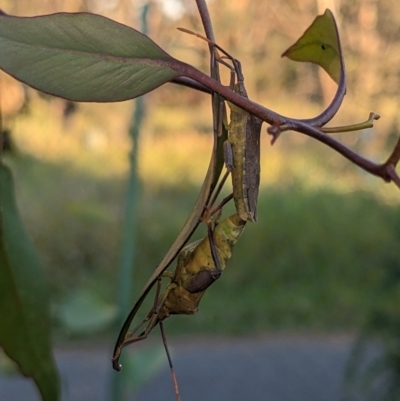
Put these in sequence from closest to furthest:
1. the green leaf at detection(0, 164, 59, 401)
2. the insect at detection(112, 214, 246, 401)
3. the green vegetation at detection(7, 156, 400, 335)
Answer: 1. the insect at detection(112, 214, 246, 401)
2. the green leaf at detection(0, 164, 59, 401)
3. the green vegetation at detection(7, 156, 400, 335)

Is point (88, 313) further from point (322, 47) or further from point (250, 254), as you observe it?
point (250, 254)

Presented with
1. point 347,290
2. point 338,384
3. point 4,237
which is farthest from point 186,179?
point 4,237

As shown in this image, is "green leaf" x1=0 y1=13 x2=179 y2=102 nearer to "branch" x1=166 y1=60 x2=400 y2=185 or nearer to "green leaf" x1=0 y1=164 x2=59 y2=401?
"branch" x1=166 y1=60 x2=400 y2=185

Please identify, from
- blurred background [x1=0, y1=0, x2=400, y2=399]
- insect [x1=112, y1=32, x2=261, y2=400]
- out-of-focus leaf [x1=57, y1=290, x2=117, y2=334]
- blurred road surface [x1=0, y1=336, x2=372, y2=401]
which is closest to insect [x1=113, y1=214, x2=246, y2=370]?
insect [x1=112, y1=32, x2=261, y2=400]

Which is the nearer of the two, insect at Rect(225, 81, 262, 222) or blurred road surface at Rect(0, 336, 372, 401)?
insect at Rect(225, 81, 262, 222)

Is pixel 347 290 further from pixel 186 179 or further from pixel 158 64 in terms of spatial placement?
pixel 158 64

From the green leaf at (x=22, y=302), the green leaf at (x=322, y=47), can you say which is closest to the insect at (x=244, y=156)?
the green leaf at (x=322, y=47)
